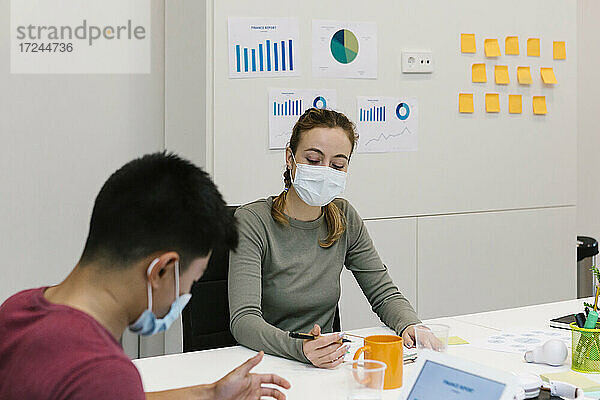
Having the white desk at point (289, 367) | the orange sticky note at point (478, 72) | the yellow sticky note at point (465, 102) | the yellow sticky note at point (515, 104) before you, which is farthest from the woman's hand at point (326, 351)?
the yellow sticky note at point (515, 104)

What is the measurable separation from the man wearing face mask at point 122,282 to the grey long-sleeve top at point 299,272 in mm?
883

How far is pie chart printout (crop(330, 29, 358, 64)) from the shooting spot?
10.4ft

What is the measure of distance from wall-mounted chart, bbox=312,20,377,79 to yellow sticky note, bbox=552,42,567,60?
1.04m

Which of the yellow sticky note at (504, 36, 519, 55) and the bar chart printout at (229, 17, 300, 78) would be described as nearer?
the bar chart printout at (229, 17, 300, 78)

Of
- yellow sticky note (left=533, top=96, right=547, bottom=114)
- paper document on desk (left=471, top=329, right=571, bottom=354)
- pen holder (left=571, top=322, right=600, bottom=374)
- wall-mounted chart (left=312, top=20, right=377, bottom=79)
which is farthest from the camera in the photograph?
yellow sticky note (left=533, top=96, right=547, bottom=114)

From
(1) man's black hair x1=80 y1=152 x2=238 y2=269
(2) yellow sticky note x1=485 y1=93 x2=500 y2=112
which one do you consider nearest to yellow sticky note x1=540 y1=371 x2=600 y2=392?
(1) man's black hair x1=80 y1=152 x2=238 y2=269

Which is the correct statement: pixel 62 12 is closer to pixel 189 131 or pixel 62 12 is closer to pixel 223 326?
pixel 189 131

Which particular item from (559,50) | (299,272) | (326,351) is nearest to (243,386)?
(326,351)

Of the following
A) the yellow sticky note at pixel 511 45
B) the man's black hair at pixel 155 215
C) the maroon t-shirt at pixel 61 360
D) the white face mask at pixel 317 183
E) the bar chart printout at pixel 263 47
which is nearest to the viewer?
the maroon t-shirt at pixel 61 360

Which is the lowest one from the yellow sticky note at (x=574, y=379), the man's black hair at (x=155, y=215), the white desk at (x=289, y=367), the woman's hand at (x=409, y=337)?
the yellow sticky note at (x=574, y=379)

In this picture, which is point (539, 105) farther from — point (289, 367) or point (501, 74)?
point (289, 367)

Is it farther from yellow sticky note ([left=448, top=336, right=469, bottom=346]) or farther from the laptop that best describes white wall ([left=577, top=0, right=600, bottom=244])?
the laptop

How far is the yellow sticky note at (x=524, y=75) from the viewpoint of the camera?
11.9ft

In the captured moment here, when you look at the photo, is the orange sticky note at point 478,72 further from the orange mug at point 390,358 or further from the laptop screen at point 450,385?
the laptop screen at point 450,385
